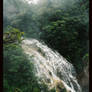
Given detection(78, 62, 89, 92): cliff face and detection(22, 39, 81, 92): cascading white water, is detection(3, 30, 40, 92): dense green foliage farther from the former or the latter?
detection(78, 62, 89, 92): cliff face

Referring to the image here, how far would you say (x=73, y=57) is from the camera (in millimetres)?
1531

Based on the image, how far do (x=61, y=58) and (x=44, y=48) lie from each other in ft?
0.67

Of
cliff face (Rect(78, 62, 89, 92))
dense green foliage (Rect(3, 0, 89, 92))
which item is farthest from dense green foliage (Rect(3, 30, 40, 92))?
cliff face (Rect(78, 62, 89, 92))

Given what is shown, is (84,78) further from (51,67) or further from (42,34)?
(42,34)

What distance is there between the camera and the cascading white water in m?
1.43

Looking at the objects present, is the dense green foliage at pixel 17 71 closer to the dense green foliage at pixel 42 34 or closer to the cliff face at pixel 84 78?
the dense green foliage at pixel 42 34

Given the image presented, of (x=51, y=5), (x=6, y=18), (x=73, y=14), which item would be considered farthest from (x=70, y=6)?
(x=6, y=18)

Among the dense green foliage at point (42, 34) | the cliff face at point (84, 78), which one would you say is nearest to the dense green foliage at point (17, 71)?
the dense green foliage at point (42, 34)

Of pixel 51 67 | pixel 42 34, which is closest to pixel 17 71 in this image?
pixel 51 67

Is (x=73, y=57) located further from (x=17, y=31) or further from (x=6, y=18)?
(x=6, y=18)

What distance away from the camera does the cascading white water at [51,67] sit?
1.43m

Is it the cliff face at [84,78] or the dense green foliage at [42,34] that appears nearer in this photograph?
the dense green foliage at [42,34]

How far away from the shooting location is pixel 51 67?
146 cm

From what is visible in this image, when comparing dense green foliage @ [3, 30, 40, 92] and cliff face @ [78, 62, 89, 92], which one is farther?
cliff face @ [78, 62, 89, 92]
